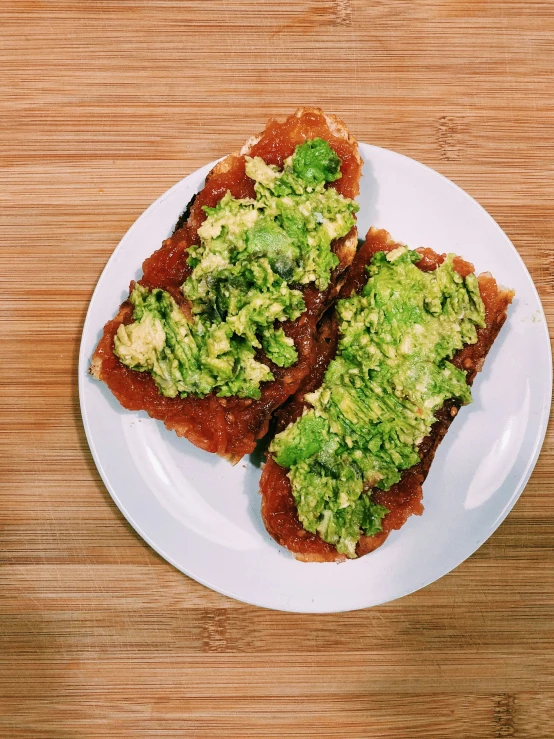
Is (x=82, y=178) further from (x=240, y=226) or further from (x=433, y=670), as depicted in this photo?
(x=433, y=670)

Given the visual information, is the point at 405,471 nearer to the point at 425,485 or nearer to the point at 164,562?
the point at 425,485

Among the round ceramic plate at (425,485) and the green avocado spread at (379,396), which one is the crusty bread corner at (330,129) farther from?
the green avocado spread at (379,396)

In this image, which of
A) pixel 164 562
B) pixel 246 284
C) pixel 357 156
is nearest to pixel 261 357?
pixel 246 284

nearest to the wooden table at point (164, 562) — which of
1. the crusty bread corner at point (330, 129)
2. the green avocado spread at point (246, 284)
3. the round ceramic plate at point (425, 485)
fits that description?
the round ceramic plate at point (425, 485)

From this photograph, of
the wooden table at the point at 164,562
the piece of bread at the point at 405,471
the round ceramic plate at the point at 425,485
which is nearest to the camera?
the piece of bread at the point at 405,471

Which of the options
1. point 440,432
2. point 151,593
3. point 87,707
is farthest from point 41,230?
point 87,707

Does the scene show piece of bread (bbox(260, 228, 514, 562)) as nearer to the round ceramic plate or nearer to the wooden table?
the round ceramic plate
